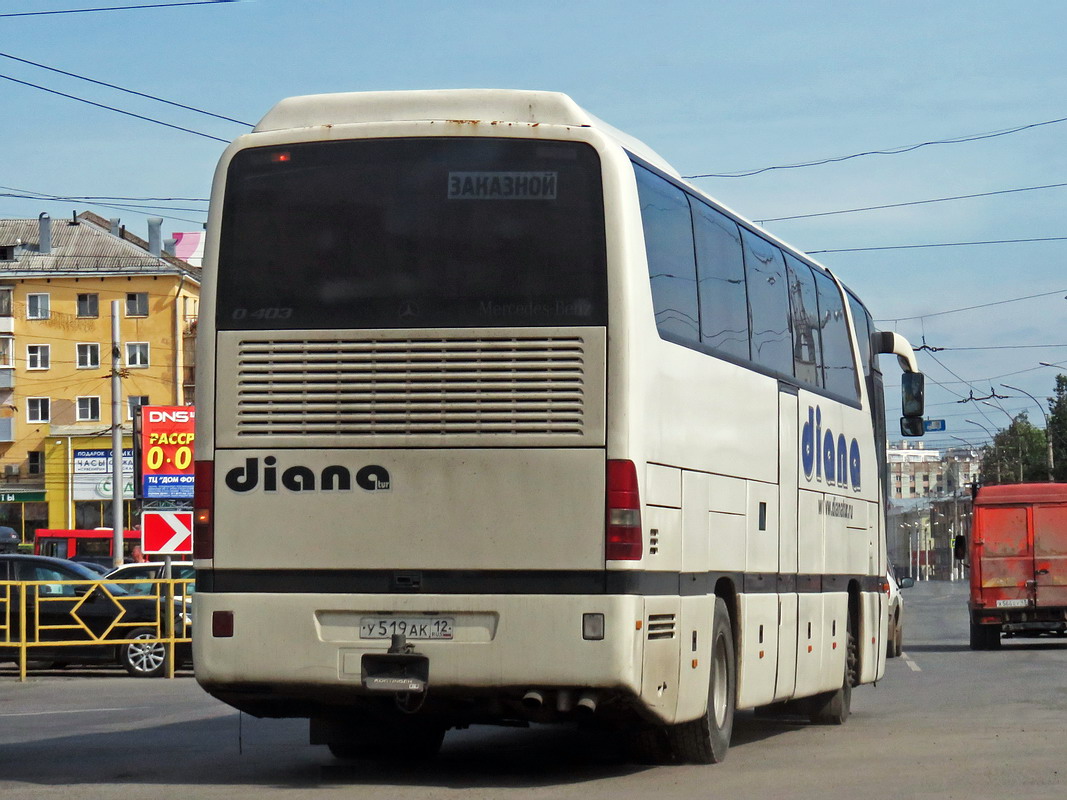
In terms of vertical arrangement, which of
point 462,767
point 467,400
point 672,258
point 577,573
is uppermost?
point 672,258

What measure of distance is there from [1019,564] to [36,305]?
70603mm

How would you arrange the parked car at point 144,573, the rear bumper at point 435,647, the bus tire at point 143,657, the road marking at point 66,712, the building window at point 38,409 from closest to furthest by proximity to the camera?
the rear bumper at point 435,647 → the road marking at point 66,712 → the bus tire at point 143,657 → the parked car at point 144,573 → the building window at point 38,409

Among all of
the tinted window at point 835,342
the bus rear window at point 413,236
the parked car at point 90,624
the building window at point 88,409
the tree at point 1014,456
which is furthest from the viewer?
the tree at point 1014,456

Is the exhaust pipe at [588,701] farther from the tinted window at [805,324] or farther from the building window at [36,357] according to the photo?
the building window at [36,357]

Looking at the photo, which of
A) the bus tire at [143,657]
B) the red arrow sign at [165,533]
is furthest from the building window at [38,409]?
the red arrow sign at [165,533]

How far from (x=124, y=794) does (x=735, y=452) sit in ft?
14.7

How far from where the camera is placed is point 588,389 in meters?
10.2

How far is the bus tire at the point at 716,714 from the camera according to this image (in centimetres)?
1152

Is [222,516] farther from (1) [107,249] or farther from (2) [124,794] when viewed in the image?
(1) [107,249]

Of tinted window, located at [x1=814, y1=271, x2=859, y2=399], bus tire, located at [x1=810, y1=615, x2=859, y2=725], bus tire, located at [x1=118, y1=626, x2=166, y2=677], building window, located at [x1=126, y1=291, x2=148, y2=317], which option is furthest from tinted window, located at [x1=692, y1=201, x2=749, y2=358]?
building window, located at [x1=126, y1=291, x2=148, y2=317]

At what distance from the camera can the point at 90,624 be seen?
2394 centimetres

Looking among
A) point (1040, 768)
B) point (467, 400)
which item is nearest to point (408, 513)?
point (467, 400)

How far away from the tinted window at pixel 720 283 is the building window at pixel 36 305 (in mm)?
85074

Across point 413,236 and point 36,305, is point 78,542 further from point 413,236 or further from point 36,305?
point 413,236
